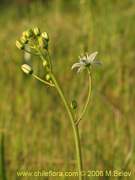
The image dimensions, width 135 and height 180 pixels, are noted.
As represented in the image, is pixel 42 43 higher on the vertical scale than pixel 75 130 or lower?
higher

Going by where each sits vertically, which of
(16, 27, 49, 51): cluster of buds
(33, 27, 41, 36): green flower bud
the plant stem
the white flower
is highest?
(33, 27, 41, 36): green flower bud

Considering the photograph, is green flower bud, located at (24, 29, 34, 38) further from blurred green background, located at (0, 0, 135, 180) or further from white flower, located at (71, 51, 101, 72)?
blurred green background, located at (0, 0, 135, 180)

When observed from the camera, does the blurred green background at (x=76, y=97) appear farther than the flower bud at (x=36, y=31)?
Yes

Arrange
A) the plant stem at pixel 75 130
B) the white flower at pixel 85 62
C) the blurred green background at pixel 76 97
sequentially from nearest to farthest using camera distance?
the plant stem at pixel 75 130 → the white flower at pixel 85 62 → the blurred green background at pixel 76 97

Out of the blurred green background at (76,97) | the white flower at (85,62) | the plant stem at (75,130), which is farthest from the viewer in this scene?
the blurred green background at (76,97)

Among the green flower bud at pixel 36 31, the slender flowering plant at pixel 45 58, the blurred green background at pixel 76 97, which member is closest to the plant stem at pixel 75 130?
the slender flowering plant at pixel 45 58

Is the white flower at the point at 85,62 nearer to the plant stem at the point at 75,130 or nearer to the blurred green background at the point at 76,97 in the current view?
the plant stem at the point at 75,130

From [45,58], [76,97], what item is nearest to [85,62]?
[45,58]

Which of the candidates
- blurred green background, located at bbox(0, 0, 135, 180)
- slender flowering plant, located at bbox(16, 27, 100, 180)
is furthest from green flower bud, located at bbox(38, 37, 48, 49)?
blurred green background, located at bbox(0, 0, 135, 180)

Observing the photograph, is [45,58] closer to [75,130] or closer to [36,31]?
[36,31]
